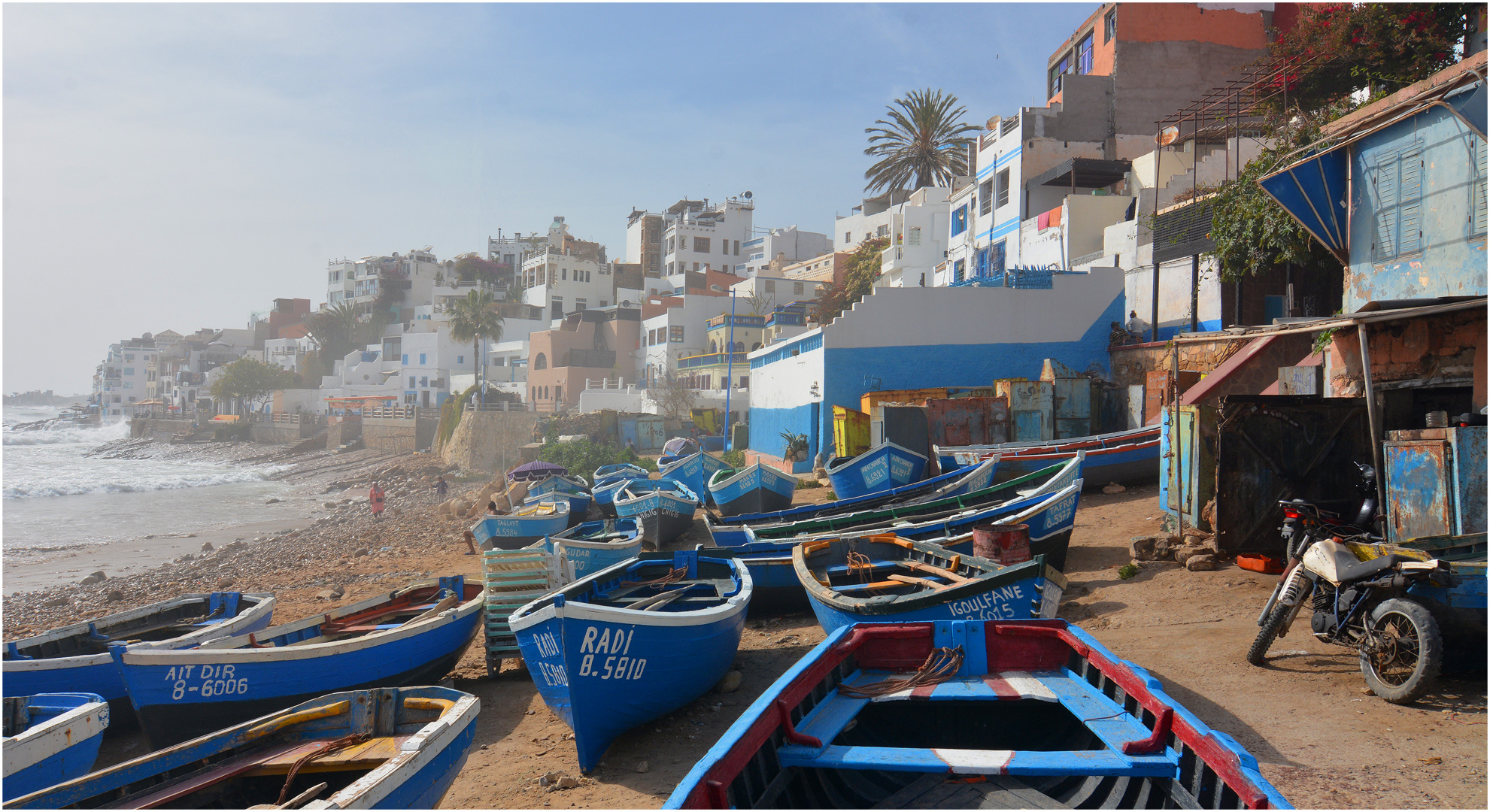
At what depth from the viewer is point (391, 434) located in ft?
184

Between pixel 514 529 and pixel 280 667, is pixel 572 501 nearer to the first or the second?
pixel 514 529

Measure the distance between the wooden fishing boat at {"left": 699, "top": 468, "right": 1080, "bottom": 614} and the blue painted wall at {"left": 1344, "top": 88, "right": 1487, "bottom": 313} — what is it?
4441 millimetres

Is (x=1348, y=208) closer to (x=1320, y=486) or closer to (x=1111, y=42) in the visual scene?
(x=1320, y=486)

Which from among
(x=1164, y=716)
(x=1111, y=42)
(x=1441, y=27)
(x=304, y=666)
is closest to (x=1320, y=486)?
(x=1164, y=716)

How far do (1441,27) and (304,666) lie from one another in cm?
2643

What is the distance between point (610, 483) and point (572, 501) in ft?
5.64

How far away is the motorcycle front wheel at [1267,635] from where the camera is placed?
21.2ft

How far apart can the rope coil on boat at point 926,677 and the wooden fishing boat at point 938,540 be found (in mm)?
4941

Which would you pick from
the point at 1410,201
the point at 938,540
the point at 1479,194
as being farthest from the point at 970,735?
the point at 1410,201

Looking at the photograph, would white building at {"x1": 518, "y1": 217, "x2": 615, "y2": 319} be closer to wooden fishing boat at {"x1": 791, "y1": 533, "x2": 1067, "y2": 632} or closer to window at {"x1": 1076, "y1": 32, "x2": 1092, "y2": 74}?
window at {"x1": 1076, "y1": 32, "x2": 1092, "y2": 74}

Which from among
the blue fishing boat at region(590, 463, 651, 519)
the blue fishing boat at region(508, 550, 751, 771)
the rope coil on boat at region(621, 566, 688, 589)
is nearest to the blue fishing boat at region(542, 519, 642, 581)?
the rope coil on boat at region(621, 566, 688, 589)

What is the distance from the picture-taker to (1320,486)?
377 inches

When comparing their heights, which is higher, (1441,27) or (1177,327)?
(1441,27)

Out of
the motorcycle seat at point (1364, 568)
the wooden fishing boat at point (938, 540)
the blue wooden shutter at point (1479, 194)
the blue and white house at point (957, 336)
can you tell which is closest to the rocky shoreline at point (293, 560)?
the wooden fishing boat at point (938, 540)
